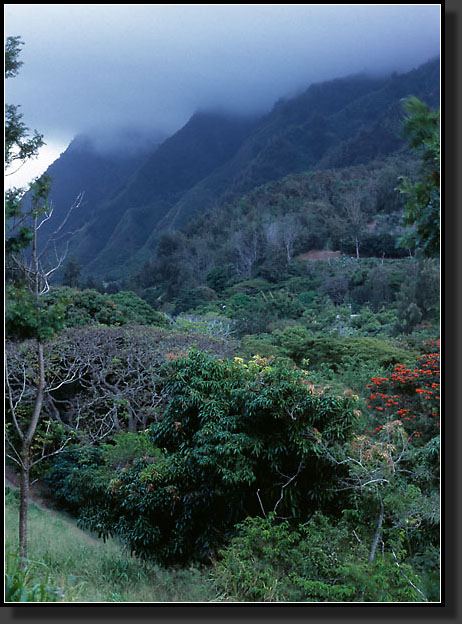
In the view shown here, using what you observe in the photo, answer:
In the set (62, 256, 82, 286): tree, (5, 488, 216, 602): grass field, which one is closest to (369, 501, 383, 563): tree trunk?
(5, 488, 216, 602): grass field

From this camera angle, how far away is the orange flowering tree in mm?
5195

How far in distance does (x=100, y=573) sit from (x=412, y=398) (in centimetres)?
399

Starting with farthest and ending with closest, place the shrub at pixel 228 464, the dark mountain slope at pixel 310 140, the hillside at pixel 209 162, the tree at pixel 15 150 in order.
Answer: the dark mountain slope at pixel 310 140
the hillside at pixel 209 162
the shrub at pixel 228 464
the tree at pixel 15 150

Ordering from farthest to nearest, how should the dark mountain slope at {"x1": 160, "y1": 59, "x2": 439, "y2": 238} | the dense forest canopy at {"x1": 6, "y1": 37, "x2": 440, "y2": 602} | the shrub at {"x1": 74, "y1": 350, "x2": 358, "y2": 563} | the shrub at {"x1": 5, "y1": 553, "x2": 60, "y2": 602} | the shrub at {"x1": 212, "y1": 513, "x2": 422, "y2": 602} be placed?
the dark mountain slope at {"x1": 160, "y1": 59, "x2": 439, "y2": 238} < the shrub at {"x1": 74, "y1": 350, "x2": 358, "y2": 563} < the dense forest canopy at {"x1": 6, "y1": 37, "x2": 440, "y2": 602} < the shrub at {"x1": 212, "y1": 513, "x2": 422, "y2": 602} < the shrub at {"x1": 5, "y1": 553, "x2": 60, "y2": 602}

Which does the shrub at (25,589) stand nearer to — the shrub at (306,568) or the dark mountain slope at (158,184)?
the shrub at (306,568)

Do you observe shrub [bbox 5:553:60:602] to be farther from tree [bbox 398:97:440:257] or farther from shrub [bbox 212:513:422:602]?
tree [bbox 398:97:440:257]

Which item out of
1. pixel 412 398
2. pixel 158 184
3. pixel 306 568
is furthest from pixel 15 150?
pixel 412 398

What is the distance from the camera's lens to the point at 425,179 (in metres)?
2.75

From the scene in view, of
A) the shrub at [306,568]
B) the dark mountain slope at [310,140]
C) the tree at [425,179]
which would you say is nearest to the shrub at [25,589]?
the shrub at [306,568]

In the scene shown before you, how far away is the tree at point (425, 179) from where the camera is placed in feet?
8.82

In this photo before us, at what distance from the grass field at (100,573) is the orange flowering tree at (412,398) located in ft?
8.54

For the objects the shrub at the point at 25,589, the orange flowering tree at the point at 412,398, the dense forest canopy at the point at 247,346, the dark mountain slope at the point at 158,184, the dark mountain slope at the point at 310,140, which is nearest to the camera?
the shrub at the point at 25,589

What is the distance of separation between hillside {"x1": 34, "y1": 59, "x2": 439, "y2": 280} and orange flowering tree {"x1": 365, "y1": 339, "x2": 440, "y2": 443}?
2.81 metres

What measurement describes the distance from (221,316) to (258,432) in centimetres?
626
